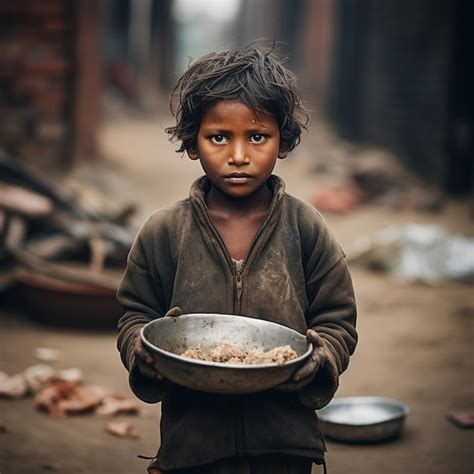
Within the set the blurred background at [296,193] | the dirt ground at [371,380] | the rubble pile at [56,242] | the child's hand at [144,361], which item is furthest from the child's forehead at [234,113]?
the rubble pile at [56,242]

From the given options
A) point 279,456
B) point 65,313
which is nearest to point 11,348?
point 65,313

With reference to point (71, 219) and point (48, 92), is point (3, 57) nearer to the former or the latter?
point (48, 92)

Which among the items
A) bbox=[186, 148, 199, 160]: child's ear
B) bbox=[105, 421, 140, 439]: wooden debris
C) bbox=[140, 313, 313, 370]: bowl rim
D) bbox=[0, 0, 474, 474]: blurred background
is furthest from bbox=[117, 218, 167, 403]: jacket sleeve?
bbox=[105, 421, 140, 439]: wooden debris

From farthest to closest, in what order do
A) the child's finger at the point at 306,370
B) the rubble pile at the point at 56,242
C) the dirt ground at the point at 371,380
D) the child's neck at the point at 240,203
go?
the rubble pile at the point at 56,242
the dirt ground at the point at 371,380
the child's neck at the point at 240,203
the child's finger at the point at 306,370

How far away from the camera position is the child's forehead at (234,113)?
2.41 meters

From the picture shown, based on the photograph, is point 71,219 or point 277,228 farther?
point 71,219

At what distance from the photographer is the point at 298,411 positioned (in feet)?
8.03

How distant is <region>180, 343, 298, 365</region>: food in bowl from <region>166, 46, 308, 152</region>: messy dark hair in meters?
0.61

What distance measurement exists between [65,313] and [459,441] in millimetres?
2882

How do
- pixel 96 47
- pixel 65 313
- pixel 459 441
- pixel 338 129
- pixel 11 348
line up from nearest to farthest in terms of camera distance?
pixel 459 441 → pixel 11 348 → pixel 65 313 → pixel 96 47 → pixel 338 129

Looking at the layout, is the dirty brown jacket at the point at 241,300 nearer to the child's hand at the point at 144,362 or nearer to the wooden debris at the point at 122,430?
the child's hand at the point at 144,362

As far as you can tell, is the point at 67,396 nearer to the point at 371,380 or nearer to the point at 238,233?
the point at 371,380

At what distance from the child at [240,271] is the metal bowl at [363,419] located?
1.60 meters

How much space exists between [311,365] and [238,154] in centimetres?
60
